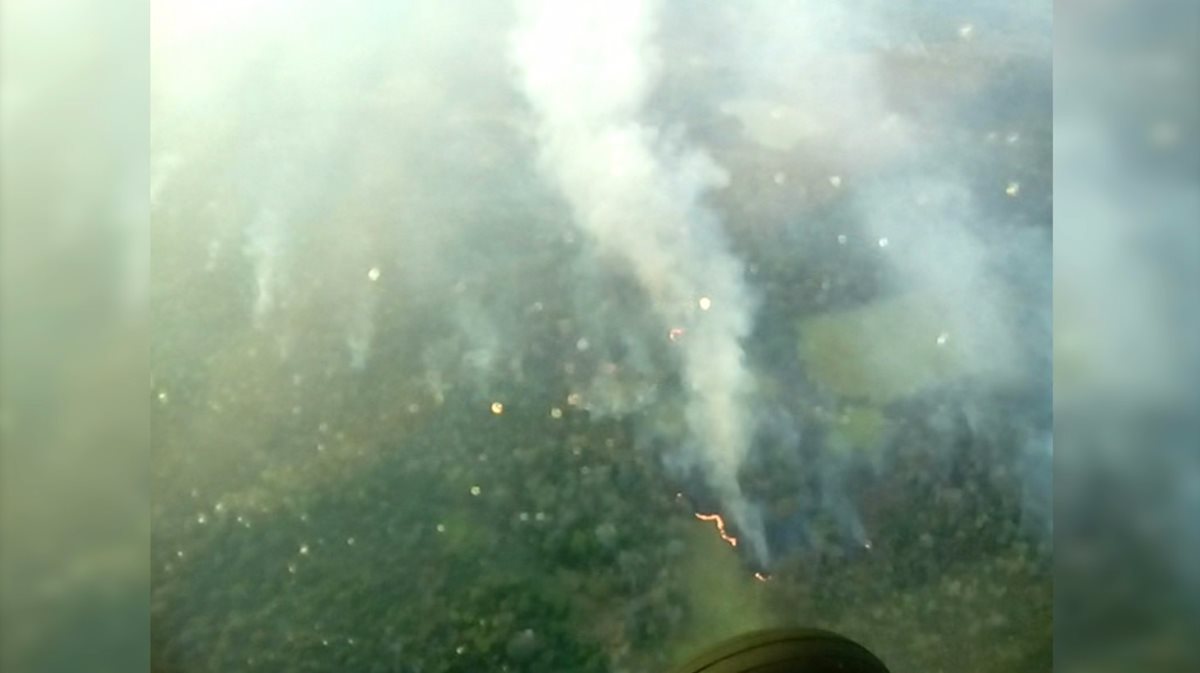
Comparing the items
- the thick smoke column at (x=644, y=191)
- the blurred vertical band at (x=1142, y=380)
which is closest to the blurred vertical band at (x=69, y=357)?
the thick smoke column at (x=644, y=191)

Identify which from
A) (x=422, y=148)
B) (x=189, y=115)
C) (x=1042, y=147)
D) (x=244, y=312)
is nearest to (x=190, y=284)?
(x=244, y=312)

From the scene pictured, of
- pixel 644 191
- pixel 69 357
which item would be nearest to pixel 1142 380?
pixel 644 191

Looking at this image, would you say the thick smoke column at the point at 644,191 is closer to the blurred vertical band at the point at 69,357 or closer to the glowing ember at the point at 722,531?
the glowing ember at the point at 722,531

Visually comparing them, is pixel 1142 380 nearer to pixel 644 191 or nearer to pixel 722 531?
pixel 722 531

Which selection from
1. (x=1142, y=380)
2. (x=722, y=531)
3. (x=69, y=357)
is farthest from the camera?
(x=722, y=531)

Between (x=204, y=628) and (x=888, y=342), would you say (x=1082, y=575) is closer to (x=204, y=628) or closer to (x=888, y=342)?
(x=888, y=342)
